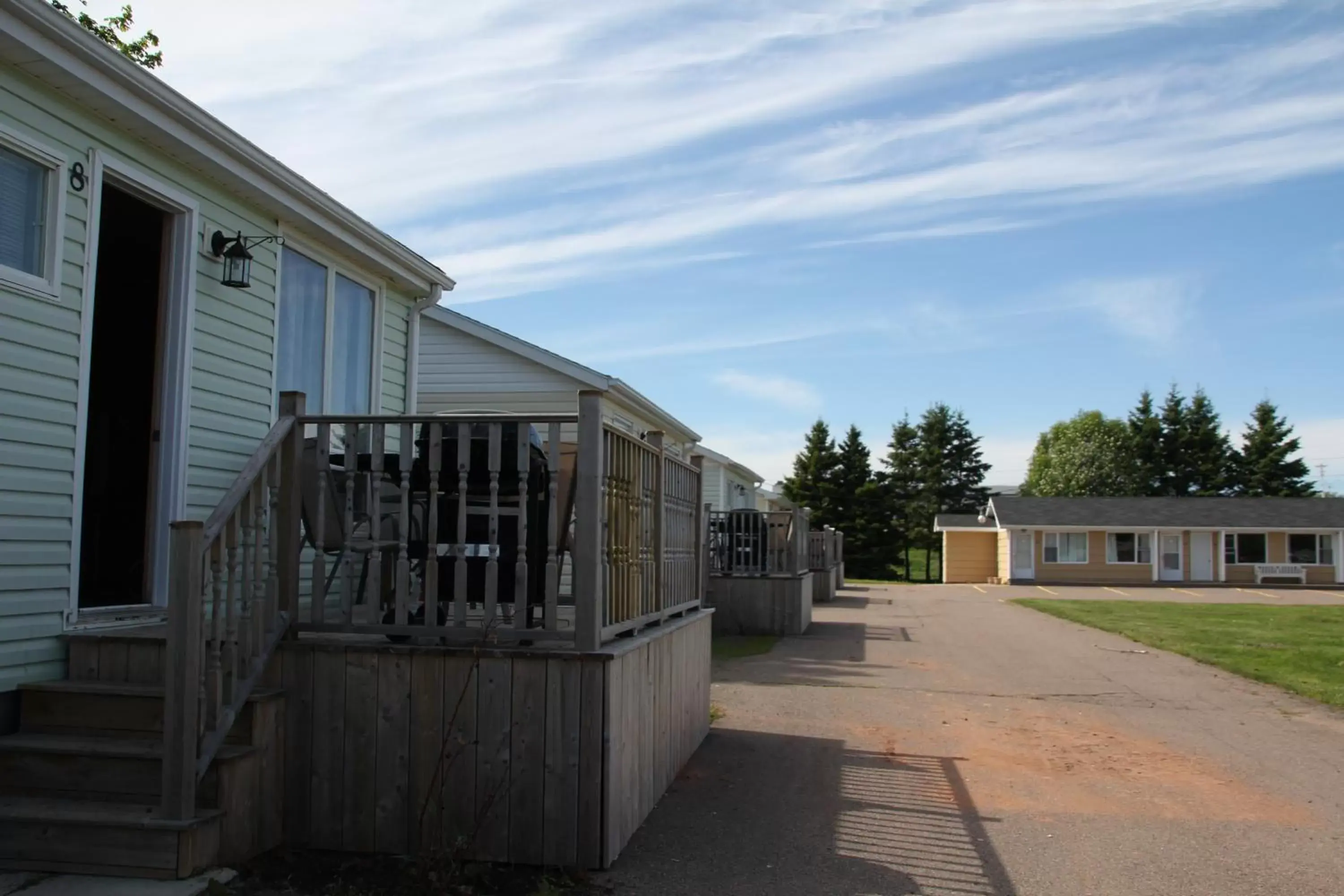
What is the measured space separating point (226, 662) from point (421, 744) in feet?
3.02

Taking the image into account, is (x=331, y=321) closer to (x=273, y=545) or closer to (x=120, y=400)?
(x=120, y=400)

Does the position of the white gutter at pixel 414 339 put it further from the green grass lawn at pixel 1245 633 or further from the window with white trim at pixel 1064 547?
the window with white trim at pixel 1064 547

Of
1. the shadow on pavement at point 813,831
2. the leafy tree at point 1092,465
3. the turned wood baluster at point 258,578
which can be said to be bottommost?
the shadow on pavement at point 813,831

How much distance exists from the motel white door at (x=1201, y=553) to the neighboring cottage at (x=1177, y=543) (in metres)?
0.02

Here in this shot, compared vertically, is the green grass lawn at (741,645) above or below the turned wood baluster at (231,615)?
below

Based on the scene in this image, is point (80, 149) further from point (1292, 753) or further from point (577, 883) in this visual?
point (1292, 753)

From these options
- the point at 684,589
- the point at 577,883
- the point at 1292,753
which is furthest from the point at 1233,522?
the point at 577,883

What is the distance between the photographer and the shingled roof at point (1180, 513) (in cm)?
4200

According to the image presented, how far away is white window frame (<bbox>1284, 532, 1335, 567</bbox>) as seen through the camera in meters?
41.9

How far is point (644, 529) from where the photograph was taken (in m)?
6.08

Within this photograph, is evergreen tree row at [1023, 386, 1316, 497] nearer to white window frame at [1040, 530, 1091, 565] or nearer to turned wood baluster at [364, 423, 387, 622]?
white window frame at [1040, 530, 1091, 565]

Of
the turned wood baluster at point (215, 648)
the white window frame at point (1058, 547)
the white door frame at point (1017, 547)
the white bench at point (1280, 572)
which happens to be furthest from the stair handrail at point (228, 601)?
the white bench at point (1280, 572)

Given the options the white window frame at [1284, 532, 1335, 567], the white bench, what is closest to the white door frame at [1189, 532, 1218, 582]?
the white bench

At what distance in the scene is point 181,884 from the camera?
420 centimetres
